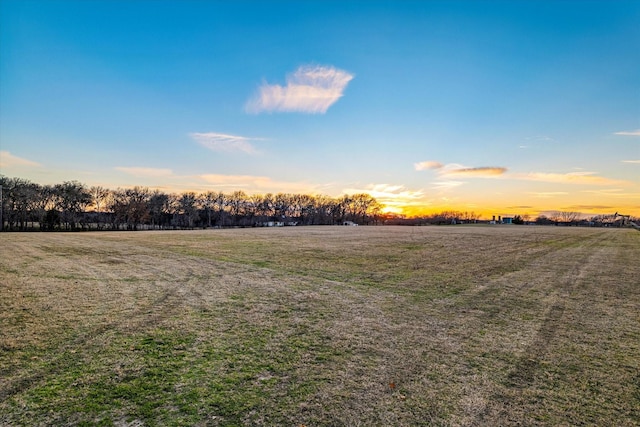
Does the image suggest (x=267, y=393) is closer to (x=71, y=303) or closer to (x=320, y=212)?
(x=71, y=303)

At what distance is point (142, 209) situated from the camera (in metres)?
72.6

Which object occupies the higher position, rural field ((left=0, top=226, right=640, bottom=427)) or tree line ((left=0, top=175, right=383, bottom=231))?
tree line ((left=0, top=175, right=383, bottom=231))

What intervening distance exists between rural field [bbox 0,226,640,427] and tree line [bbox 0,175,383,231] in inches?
2526

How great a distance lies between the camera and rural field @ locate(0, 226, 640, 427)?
3666 mm

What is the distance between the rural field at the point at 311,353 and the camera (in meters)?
3.67

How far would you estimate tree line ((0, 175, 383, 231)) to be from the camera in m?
56.9

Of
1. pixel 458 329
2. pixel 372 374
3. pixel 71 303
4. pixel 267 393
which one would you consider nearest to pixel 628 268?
pixel 458 329

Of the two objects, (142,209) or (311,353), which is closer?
(311,353)

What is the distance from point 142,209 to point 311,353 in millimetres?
79542

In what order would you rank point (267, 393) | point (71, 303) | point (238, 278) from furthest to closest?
point (238, 278)
point (71, 303)
point (267, 393)

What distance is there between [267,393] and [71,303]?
6.68 metres

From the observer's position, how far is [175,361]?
480 cm

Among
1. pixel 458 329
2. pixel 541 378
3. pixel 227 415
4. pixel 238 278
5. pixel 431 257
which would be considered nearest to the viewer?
pixel 227 415

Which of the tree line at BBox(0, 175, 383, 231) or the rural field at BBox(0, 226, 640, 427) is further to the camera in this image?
the tree line at BBox(0, 175, 383, 231)
